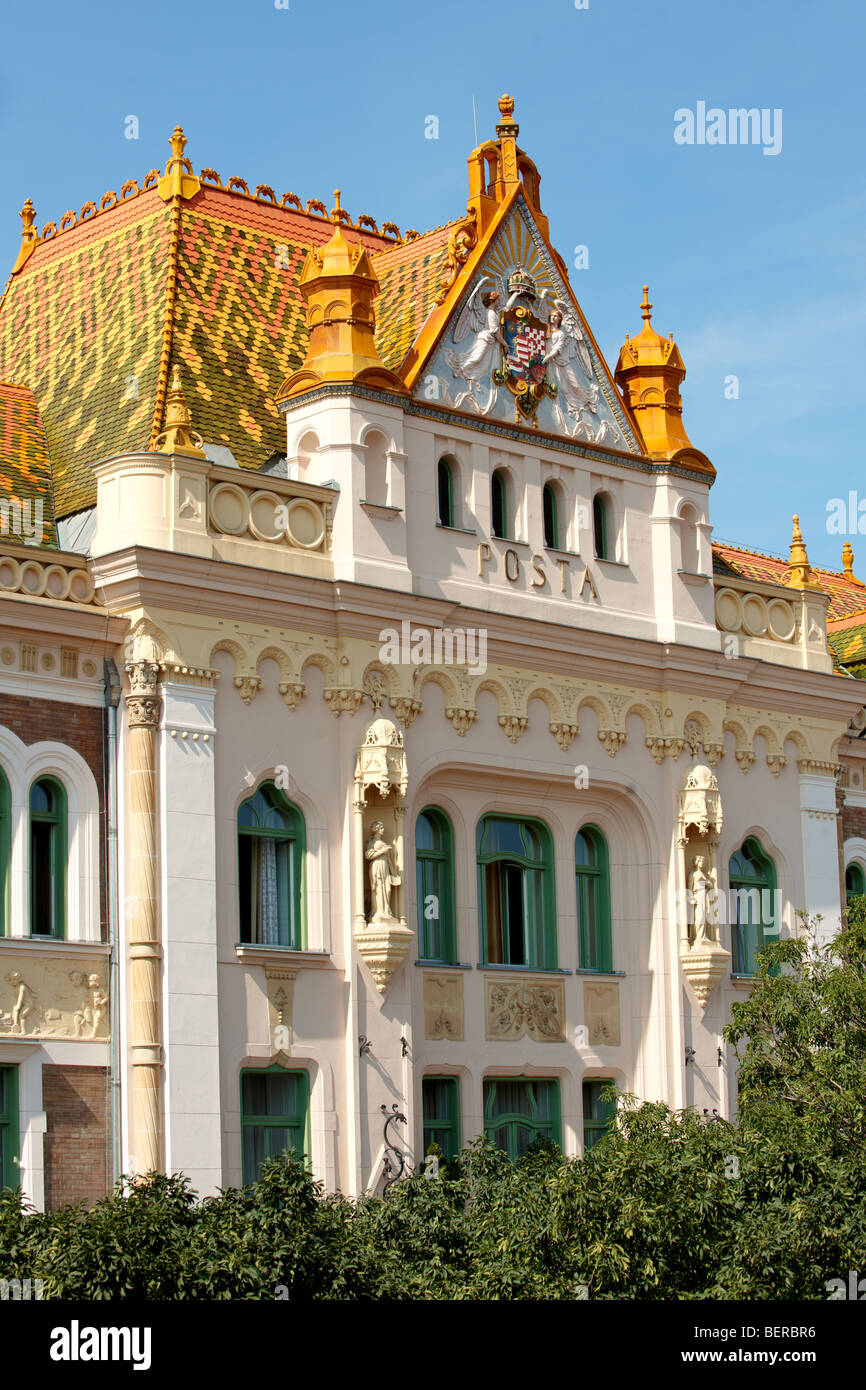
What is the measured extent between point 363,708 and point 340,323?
6139mm

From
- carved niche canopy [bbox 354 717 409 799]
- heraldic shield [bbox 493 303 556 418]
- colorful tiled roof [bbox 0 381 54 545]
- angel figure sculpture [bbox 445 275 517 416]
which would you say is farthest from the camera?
heraldic shield [bbox 493 303 556 418]

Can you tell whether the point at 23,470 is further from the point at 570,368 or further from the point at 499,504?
the point at 570,368

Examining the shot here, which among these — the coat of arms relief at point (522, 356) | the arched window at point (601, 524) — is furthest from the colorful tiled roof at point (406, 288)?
the arched window at point (601, 524)

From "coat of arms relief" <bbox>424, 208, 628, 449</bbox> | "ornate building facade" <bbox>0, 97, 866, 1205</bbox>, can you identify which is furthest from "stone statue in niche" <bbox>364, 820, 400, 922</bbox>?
"coat of arms relief" <bbox>424, 208, 628, 449</bbox>

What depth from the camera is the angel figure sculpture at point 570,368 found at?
1613 inches

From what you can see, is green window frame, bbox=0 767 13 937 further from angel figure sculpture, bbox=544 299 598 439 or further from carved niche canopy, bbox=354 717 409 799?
angel figure sculpture, bbox=544 299 598 439

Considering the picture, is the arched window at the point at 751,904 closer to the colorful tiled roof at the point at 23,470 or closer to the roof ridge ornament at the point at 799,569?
the roof ridge ornament at the point at 799,569

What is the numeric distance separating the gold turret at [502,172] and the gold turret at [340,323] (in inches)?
135

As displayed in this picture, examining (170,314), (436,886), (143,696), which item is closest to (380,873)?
(436,886)

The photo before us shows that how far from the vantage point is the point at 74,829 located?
33.7 metres

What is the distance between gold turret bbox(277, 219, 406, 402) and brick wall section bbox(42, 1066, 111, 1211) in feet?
37.4

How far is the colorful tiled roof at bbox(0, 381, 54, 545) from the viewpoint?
3691cm

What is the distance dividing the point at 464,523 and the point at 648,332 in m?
6.28

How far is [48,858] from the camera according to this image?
33.6 m
